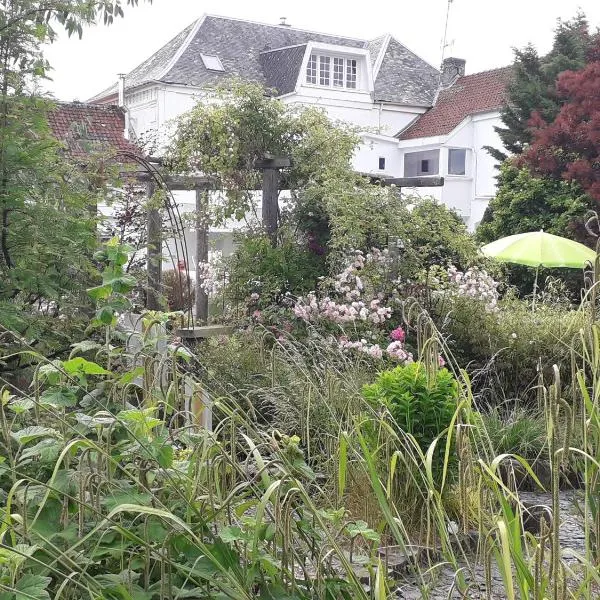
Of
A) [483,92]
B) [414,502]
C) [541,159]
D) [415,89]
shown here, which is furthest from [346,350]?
[415,89]

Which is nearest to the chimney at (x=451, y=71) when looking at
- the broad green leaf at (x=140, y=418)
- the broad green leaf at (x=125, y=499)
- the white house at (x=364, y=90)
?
the white house at (x=364, y=90)

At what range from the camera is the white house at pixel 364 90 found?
93.0 ft

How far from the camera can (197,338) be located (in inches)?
308

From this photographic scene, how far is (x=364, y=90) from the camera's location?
3150 cm

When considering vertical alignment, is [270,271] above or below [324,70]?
below

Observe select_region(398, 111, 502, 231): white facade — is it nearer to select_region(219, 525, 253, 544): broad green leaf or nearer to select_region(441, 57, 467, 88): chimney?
select_region(441, 57, 467, 88): chimney

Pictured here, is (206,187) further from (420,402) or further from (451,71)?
(451,71)

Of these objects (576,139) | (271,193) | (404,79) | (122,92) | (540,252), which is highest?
(404,79)

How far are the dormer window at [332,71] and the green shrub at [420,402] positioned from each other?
89.2 feet

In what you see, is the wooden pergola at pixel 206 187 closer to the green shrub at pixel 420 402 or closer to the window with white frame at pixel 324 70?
the green shrub at pixel 420 402

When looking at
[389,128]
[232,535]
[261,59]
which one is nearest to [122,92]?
[261,59]

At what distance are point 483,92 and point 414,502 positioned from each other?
2707 cm

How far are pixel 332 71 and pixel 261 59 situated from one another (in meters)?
2.69

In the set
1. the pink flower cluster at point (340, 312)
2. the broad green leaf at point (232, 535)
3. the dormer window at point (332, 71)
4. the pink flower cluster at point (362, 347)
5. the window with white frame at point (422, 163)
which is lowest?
the pink flower cluster at point (362, 347)
